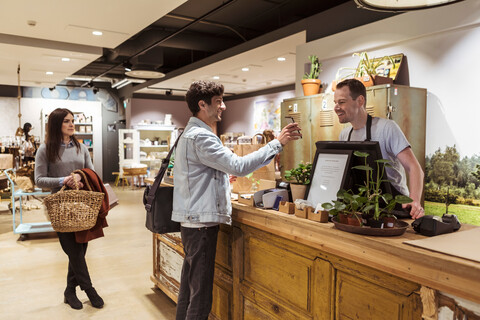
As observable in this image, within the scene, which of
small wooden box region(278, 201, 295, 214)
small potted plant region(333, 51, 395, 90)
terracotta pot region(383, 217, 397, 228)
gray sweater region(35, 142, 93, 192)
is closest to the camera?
terracotta pot region(383, 217, 397, 228)

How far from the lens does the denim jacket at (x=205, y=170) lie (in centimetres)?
213

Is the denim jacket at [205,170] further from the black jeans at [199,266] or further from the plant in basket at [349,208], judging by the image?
the plant in basket at [349,208]

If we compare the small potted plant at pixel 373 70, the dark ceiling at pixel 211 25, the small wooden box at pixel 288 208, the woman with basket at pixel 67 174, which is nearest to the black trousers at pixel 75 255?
the woman with basket at pixel 67 174

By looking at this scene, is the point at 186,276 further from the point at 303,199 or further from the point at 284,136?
the point at 284,136

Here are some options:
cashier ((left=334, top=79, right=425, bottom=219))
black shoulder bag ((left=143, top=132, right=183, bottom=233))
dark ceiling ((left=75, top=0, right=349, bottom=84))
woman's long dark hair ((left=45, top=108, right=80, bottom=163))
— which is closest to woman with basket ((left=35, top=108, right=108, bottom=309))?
woman's long dark hair ((left=45, top=108, right=80, bottom=163))

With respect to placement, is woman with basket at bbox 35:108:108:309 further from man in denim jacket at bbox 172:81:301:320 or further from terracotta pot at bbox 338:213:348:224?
terracotta pot at bbox 338:213:348:224

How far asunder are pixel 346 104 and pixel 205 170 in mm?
1039

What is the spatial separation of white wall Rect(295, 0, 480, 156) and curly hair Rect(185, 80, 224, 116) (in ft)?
9.96

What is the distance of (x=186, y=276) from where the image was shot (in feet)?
8.20

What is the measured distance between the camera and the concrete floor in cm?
346

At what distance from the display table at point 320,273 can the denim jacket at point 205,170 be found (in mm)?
234

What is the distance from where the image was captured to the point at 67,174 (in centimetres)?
361

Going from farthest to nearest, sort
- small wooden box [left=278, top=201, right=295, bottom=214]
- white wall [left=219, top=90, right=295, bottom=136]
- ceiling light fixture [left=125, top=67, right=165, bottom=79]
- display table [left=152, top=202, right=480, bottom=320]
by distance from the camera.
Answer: white wall [left=219, top=90, right=295, bottom=136], ceiling light fixture [left=125, top=67, right=165, bottom=79], small wooden box [left=278, top=201, right=295, bottom=214], display table [left=152, top=202, right=480, bottom=320]

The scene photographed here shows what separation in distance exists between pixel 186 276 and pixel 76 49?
18.9 ft
